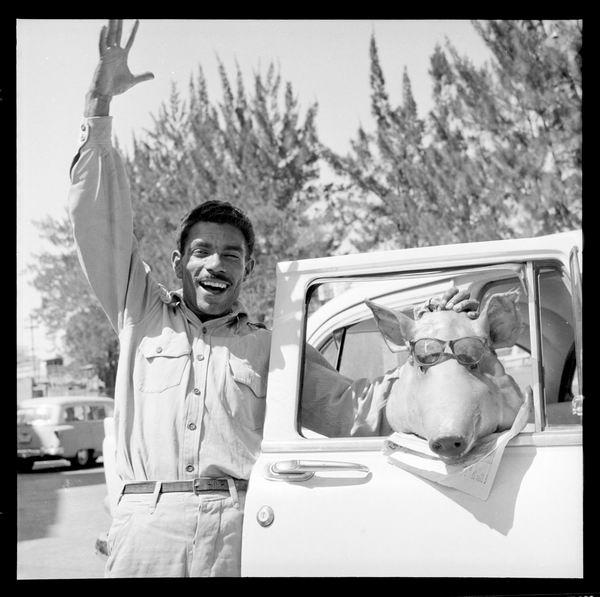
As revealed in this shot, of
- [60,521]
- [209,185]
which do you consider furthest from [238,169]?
[60,521]

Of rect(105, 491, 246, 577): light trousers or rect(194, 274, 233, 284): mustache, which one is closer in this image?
rect(105, 491, 246, 577): light trousers

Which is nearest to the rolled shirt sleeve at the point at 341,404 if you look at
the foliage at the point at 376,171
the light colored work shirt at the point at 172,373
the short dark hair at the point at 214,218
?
the light colored work shirt at the point at 172,373

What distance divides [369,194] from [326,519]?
10.7 meters

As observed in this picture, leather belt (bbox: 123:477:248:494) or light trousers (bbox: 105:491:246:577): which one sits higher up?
leather belt (bbox: 123:477:248:494)

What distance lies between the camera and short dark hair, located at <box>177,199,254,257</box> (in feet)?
8.66

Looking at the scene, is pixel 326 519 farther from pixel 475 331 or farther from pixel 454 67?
pixel 454 67

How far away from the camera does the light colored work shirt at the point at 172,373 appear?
2379 mm

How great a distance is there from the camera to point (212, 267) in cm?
258

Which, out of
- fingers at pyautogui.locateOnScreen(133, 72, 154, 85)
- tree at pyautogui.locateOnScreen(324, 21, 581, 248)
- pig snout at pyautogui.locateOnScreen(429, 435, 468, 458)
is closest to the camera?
pig snout at pyautogui.locateOnScreen(429, 435, 468, 458)

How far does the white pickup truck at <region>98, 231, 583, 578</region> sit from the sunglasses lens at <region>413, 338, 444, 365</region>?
0.85 ft

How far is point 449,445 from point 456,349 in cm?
27

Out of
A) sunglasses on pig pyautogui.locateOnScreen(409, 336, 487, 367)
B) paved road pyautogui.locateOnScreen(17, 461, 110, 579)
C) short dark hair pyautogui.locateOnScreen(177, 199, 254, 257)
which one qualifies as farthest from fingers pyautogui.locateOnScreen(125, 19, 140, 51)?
paved road pyautogui.locateOnScreen(17, 461, 110, 579)

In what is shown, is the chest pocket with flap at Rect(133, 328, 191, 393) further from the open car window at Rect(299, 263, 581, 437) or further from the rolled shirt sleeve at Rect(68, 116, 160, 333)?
the open car window at Rect(299, 263, 581, 437)

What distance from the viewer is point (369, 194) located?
1256cm
